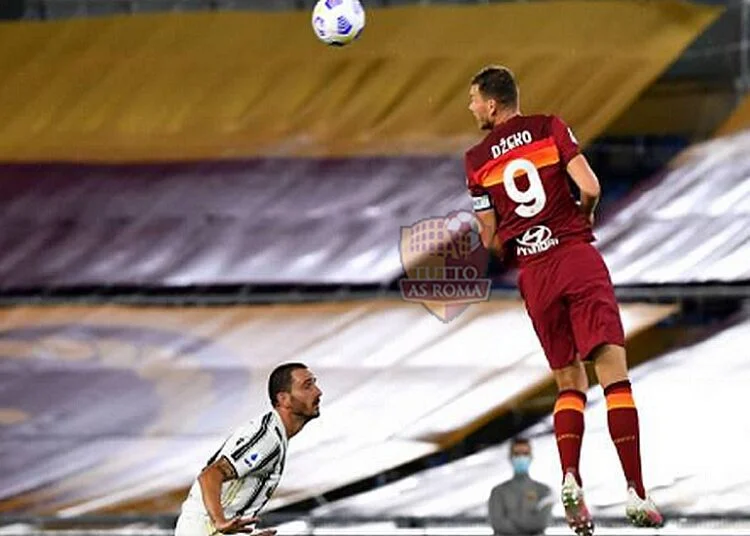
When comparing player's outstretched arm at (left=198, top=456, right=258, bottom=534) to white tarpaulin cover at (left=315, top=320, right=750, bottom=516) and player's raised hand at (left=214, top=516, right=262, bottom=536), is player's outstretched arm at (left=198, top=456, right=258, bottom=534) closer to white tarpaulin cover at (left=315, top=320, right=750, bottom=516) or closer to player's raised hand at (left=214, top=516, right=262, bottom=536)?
player's raised hand at (left=214, top=516, right=262, bottom=536)

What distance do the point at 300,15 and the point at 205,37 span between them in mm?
665

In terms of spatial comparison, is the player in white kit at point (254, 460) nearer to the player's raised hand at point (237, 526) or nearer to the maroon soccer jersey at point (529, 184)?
the player's raised hand at point (237, 526)

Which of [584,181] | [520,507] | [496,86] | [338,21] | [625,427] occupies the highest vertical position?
[338,21]

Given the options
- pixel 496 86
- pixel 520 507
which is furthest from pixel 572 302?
pixel 520 507

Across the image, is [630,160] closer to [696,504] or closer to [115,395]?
[696,504]

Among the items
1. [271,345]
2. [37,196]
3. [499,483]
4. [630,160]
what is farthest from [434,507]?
[37,196]

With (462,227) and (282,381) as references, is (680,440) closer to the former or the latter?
(462,227)

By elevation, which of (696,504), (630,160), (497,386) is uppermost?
(630,160)

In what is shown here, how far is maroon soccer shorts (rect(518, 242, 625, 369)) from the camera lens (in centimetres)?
916

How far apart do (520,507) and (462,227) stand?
2.01 metres

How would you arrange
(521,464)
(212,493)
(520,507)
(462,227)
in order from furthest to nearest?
(462,227), (521,464), (520,507), (212,493)

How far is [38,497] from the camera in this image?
14477 mm

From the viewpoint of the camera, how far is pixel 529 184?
9180 millimetres

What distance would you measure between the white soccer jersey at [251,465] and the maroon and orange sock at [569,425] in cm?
114
